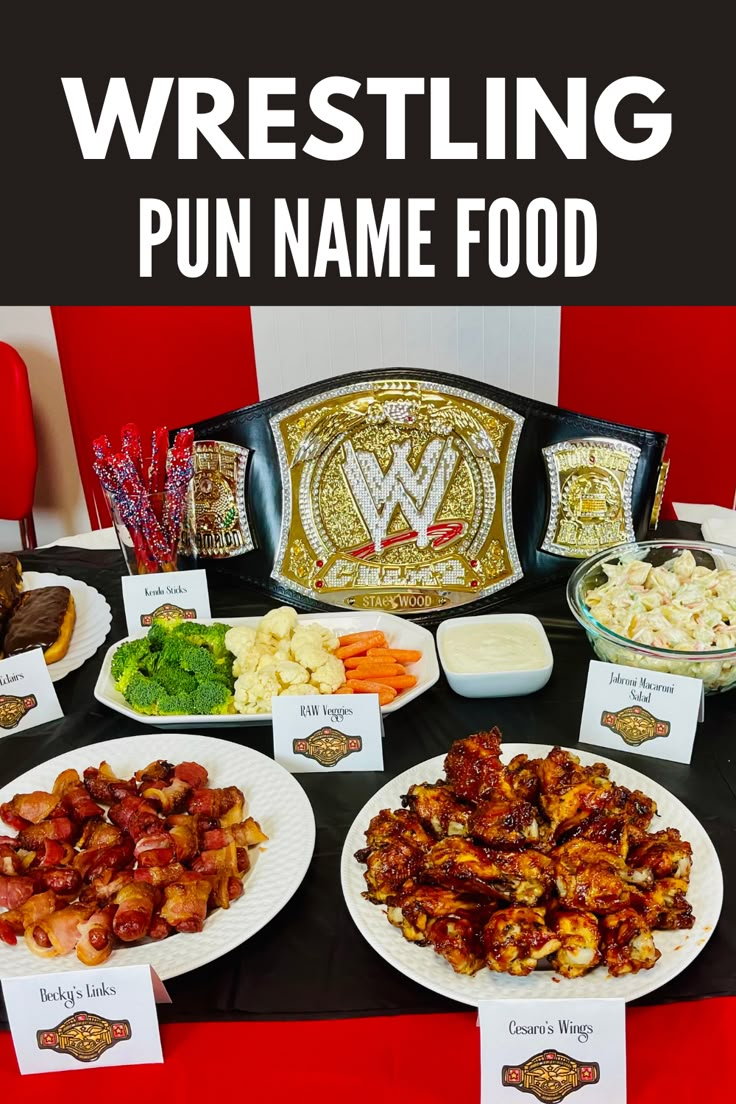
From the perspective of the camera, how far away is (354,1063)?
120 cm

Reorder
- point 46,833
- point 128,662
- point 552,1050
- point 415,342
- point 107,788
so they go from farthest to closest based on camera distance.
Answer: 1. point 415,342
2. point 128,662
3. point 107,788
4. point 46,833
5. point 552,1050

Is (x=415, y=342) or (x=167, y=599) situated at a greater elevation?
(x=415, y=342)

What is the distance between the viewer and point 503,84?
333cm

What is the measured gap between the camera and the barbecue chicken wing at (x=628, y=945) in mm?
1166

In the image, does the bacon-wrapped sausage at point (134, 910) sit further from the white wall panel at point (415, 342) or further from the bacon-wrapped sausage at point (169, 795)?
the white wall panel at point (415, 342)

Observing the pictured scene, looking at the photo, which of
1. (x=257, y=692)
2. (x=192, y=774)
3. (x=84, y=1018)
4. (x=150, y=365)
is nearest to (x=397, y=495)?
(x=257, y=692)

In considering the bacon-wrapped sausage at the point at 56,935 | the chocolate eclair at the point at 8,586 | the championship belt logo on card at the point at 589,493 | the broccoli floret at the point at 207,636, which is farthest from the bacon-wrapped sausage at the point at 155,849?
the championship belt logo on card at the point at 589,493

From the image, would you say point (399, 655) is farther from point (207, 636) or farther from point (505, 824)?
point (505, 824)

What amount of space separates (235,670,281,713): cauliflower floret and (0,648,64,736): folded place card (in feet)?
1.29

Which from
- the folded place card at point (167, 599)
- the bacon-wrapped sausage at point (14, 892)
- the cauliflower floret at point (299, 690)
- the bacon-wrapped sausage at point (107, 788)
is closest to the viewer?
the bacon-wrapped sausage at point (14, 892)

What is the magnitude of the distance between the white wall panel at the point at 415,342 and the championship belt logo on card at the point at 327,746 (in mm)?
2284

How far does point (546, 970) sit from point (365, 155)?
3.02m

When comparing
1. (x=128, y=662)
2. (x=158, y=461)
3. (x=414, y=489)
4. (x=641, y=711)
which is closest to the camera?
(x=641, y=711)

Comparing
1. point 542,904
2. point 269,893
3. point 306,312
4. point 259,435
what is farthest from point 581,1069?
point 306,312
